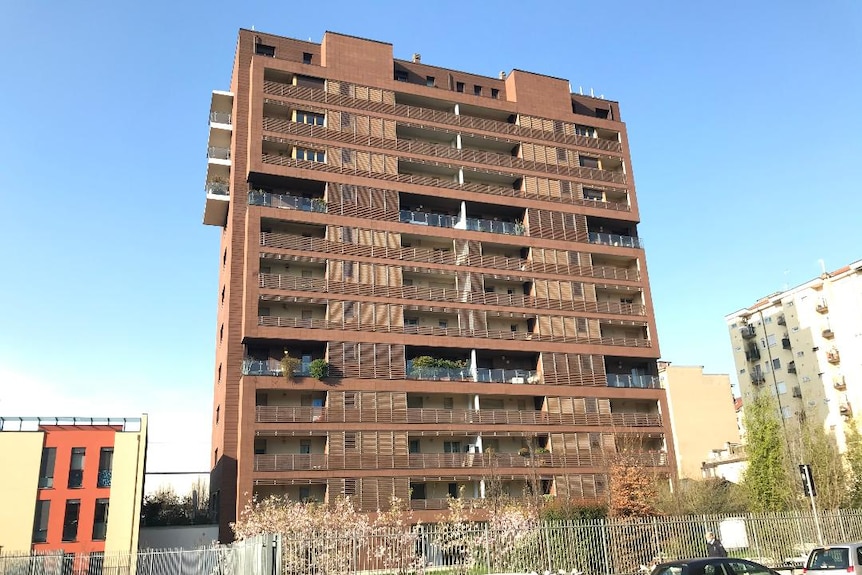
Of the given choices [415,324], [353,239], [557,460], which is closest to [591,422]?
[557,460]

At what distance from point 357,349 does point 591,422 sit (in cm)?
1865

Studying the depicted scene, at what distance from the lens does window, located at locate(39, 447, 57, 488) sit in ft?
137

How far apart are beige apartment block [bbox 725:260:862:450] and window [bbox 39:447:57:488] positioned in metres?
56.2

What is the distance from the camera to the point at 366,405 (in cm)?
4894

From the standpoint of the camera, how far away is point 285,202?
5172 cm

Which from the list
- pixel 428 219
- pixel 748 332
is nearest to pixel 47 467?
pixel 428 219

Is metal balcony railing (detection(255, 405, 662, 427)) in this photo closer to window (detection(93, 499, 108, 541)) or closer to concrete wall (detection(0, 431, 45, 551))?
window (detection(93, 499, 108, 541))

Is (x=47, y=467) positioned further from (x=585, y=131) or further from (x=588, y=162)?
(x=585, y=131)

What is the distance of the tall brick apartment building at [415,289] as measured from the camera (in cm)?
4825

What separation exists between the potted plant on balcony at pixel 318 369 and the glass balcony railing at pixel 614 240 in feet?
83.9

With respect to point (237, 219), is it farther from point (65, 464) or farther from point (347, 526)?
point (347, 526)

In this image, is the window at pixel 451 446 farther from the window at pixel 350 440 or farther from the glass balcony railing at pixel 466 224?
the glass balcony railing at pixel 466 224

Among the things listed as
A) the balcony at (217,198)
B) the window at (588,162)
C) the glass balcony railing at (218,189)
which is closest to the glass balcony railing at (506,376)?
the window at (588,162)

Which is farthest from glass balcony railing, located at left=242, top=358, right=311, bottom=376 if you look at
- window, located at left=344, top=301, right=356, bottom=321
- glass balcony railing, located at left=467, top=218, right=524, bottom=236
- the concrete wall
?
glass balcony railing, located at left=467, top=218, right=524, bottom=236
